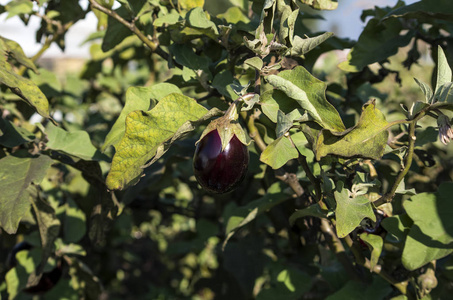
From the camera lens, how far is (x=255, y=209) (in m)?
0.89

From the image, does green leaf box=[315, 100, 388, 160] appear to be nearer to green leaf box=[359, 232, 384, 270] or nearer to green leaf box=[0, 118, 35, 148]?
green leaf box=[359, 232, 384, 270]

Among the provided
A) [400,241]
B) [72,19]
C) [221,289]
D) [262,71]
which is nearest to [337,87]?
[400,241]

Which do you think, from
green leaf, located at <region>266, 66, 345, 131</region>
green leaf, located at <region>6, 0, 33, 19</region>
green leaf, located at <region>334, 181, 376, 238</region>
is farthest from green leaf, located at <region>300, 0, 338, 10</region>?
green leaf, located at <region>6, 0, 33, 19</region>

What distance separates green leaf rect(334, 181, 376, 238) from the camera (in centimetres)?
61

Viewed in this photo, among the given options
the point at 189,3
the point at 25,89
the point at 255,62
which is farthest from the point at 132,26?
the point at 255,62

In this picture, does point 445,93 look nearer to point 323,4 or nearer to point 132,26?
point 323,4

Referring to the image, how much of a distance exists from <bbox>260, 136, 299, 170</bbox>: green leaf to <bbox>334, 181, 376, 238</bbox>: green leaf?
0.29 ft

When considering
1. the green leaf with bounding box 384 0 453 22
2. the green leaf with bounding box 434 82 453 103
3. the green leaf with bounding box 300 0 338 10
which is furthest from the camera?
the green leaf with bounding box 384 0 453 22

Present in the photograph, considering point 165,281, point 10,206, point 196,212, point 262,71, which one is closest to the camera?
point 262,71

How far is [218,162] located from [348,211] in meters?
0.17

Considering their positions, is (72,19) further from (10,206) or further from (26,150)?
(10,206)

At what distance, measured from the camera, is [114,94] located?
1.93m

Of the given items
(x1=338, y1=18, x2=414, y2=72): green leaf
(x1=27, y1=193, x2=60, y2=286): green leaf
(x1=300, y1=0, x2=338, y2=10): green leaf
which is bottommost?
(x1=27, y1=193, x2=60, y2=286): green leaf

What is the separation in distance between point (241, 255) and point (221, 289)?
1.27ft
